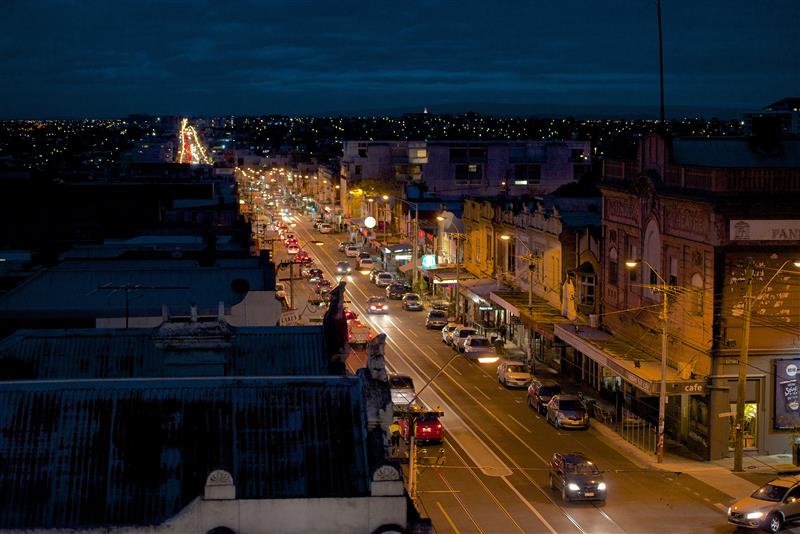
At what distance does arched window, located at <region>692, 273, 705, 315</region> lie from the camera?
43.9 metres

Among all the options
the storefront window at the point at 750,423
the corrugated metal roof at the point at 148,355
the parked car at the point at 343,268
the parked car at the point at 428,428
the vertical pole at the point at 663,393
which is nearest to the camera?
the corrugated metal roof at the point at 148,355

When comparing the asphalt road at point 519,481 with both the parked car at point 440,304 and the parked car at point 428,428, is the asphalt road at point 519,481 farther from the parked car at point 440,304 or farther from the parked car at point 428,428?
the parked car at point 440,304

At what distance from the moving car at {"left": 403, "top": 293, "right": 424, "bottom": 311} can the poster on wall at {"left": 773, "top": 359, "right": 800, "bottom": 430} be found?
41.1 m

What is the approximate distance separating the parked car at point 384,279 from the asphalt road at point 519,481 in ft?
121

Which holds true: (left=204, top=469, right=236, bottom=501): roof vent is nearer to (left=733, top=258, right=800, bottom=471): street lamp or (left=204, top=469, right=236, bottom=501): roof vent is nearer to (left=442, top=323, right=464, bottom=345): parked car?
(left=733, top=258, right=800, bottom=471): street lamp

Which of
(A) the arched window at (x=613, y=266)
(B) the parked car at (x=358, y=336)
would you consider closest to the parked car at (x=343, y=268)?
(B) the parked car at (x=358, y=336)

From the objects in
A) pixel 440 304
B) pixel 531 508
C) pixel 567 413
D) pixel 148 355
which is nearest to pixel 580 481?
pixel 531 508

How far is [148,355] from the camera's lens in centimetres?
2975

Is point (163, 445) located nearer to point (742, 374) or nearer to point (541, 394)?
point (742, 374)

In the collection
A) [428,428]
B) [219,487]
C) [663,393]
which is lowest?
[428,428]

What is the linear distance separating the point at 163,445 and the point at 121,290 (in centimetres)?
2226

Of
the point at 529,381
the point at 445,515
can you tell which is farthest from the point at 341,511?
the point at 529,381

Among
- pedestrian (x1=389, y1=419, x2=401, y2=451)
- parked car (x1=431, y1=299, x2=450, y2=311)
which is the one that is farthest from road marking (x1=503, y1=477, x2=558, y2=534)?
parked car (x1=431, y1=299, x2=450, y2=311)

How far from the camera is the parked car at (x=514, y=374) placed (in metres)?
55.7
